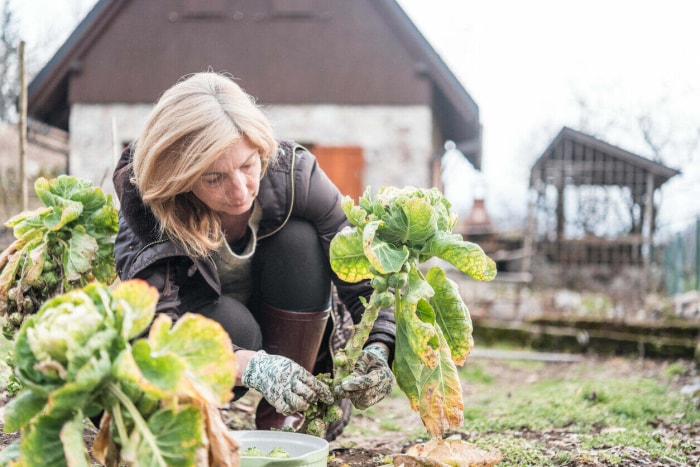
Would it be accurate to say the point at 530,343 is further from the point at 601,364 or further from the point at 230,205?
the point at 230,205

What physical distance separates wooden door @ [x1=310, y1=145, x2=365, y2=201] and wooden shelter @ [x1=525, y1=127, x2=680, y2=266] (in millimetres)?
3837

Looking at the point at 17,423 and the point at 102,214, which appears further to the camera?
the point at 102,214

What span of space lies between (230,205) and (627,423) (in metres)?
1.84

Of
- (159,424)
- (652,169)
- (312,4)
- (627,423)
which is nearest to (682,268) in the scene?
(652,169)

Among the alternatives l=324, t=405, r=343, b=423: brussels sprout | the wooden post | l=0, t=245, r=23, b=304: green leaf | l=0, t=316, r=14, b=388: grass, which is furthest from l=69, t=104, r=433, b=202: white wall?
l=324, t=405, r=343, b=423: brussels sprout

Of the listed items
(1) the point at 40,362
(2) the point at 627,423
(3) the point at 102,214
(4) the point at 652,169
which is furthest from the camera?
(4) the point at 652,169

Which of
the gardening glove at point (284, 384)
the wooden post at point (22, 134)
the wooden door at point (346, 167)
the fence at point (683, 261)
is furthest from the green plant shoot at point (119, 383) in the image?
the wooden door at point (346, 167)

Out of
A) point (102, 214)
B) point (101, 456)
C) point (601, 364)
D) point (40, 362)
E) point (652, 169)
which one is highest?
point (652, 169)

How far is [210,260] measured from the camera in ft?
7.70

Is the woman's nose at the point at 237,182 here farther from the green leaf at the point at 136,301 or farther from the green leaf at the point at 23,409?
the green leaf at the point at 23,409

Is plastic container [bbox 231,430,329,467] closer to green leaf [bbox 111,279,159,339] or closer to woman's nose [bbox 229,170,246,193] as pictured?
green leaf [bbox 111,279,159,339]

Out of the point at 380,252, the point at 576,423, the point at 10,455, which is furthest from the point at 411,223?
the point at 576,423

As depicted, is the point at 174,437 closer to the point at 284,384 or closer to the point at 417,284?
the point at 284,384

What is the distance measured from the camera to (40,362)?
1.29 m
